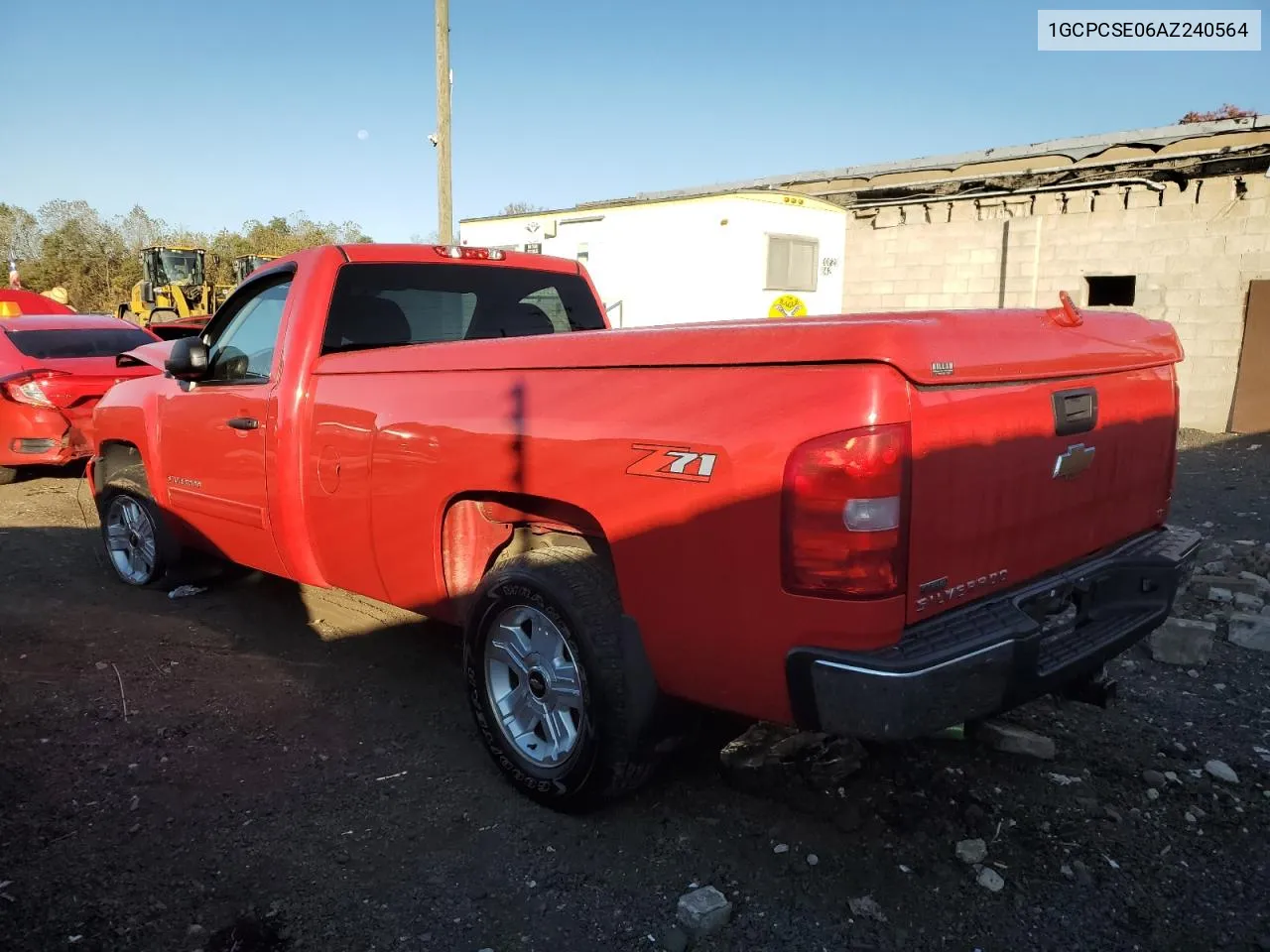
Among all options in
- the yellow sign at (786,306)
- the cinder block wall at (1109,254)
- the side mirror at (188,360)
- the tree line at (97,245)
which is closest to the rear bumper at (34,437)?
the side mirror at (188,360)

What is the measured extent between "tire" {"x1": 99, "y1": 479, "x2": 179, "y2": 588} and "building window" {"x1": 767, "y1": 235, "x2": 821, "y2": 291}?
10.1 meters

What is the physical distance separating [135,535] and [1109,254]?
41.6 ft

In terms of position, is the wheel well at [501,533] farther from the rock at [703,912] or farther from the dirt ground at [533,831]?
the rock at [703,912]

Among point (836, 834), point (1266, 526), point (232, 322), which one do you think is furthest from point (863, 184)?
point (836, 834)

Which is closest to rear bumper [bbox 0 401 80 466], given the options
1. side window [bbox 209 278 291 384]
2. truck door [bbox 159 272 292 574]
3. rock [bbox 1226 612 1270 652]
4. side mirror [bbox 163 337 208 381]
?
truck door [bbox 159 272 292 574]

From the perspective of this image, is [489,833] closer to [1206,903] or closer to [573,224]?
[1206,903]

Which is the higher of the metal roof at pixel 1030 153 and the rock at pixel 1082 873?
the metal roof at pixel 1030 153

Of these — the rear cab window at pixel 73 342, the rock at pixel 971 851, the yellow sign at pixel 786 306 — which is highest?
the yellow sign at pixel 786 306

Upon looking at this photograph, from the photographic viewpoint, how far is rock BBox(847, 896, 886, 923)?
2457mm

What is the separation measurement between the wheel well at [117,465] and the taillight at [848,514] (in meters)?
4.30

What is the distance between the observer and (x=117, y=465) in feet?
17.8

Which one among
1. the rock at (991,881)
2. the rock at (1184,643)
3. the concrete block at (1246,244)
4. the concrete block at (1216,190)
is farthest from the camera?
the concrete block at (1216,190)

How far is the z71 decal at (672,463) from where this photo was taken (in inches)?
90.7

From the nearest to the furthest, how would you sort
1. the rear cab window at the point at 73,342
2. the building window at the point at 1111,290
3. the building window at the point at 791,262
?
1. the rear cab window at the point at 73,342
2. the building window at the point at 1111,290
3. the building window at the point at 791,262
